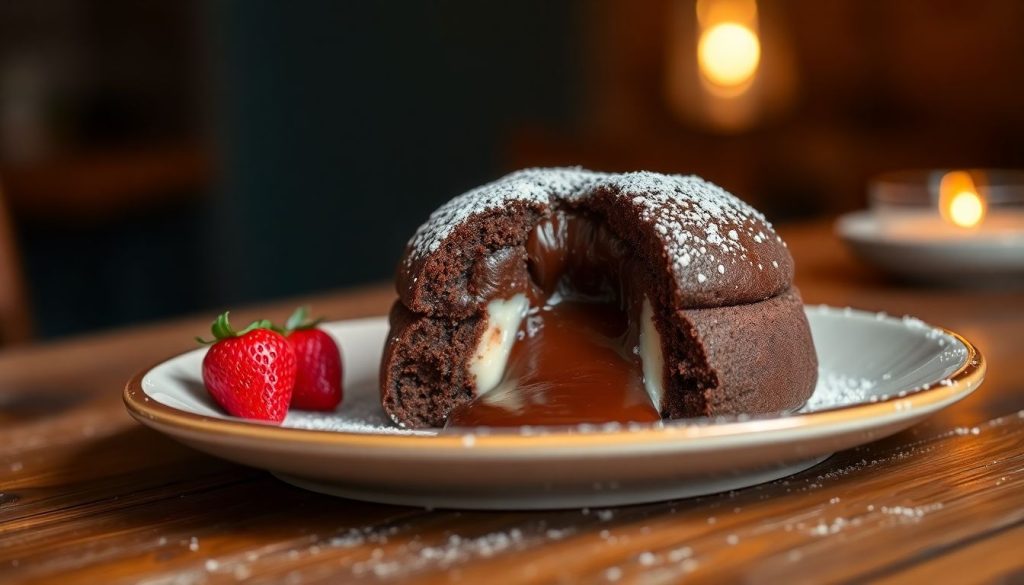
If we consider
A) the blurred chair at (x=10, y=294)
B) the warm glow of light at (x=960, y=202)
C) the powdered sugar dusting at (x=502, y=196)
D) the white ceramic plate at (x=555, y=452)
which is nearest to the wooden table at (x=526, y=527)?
the white ceramic plate at (x=555, y=452)

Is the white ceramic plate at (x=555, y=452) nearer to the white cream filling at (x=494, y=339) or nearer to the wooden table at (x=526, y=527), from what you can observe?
the wooden table at (x=526, y=527)

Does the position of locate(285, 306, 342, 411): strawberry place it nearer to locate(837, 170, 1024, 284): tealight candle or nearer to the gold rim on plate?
the gold rim on plate

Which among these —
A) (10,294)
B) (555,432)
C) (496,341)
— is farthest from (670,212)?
(10,294)

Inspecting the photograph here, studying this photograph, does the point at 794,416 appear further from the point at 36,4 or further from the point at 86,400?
the point at 36,4

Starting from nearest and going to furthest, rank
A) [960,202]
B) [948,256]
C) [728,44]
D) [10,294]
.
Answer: [948,256] → [960,202] → [10,294] → [728,44]

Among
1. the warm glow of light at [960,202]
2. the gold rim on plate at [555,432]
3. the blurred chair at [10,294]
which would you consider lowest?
the blurred chair at [10,294]

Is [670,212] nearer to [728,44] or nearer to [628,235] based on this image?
[628,235]

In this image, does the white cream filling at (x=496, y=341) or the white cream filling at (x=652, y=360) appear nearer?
the white cream filling at (x=652, y=360)
